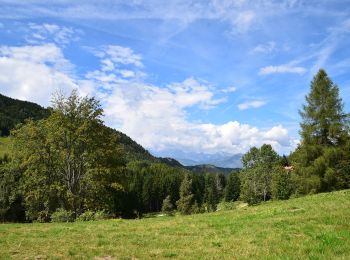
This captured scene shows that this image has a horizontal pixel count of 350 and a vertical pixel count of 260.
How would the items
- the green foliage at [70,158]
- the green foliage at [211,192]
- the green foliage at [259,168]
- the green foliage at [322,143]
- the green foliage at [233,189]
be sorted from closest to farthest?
the green foliage at [70,158]
the green foliage at [322,143]
the green foliage at [259,168]
the green foliage at [211,192]
the green foliage at [233,189]

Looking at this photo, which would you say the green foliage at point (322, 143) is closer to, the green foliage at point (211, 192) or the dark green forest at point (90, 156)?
the dark green forest at point (90, 156)

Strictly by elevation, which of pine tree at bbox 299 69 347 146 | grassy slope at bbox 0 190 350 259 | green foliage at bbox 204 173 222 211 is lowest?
grassy slope at bbox 0 190 350 259

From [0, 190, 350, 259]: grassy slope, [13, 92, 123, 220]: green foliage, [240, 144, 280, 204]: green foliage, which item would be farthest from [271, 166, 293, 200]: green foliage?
[0, 190, 350, 259]: grassy slope

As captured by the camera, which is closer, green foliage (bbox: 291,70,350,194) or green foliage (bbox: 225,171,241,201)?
green foliage (bbox: 291,70,350,194)

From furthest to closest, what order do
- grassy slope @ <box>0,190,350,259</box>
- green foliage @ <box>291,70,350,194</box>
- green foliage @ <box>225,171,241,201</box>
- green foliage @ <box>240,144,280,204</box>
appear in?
green foliage @ <box>225,171,241,201</box> < green foliage @ <box>240,144,280,204</box> < green foliage @ <box>291,70,350,194</box> < grassy slope @ <box>0,190,350,259</box>

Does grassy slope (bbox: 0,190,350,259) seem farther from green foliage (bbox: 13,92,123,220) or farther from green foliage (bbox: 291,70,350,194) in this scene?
green foliage (bbox: 291,70,350,194)

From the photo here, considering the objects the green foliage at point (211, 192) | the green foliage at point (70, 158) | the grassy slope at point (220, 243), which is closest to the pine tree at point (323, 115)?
the green foliage at point (70, 158)

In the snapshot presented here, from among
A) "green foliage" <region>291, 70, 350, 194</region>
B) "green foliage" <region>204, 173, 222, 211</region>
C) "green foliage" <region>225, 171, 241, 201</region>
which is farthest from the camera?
"green foliage" <region>225, 171, 241, 201</region>

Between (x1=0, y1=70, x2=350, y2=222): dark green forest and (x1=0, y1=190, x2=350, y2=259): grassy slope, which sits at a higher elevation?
(x1=0, y1=70, x2=350, y2=222): dark green forest

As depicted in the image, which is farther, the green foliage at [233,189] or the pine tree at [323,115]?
the green foliage at [233,189]

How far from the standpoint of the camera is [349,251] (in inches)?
493

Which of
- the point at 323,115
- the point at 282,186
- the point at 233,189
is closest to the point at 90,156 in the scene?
the point at 323,115

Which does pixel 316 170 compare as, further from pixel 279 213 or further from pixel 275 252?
pixel 275 252

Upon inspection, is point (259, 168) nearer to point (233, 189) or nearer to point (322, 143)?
point (322, 143)
